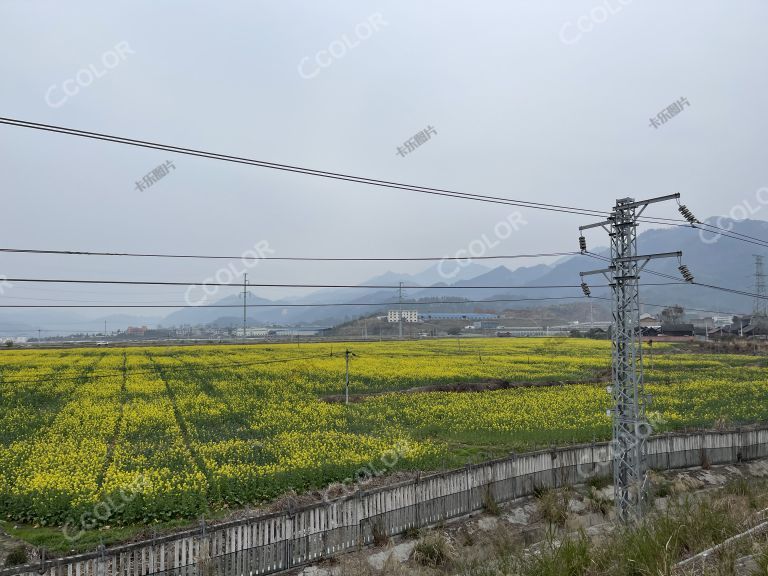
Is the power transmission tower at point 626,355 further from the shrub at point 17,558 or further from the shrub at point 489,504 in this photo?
the shrub at point 17,558

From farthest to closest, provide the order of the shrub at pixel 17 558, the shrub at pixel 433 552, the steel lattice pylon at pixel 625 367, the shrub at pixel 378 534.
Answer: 1. the steel lattice pylon at pixel 625 367
2. the shrub at pixel 378 534
3. the shrub at pixel 433 552
4. the shrub at pixel 17 558

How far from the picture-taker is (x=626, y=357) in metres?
15.1

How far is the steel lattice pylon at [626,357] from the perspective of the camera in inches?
587

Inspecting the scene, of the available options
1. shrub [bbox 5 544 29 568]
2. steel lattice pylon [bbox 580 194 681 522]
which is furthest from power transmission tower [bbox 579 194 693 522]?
shrub [bbox 5 544 29 568]

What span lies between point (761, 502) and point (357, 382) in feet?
107

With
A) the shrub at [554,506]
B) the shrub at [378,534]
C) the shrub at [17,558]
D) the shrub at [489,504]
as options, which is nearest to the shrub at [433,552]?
the shrub at [378,534]

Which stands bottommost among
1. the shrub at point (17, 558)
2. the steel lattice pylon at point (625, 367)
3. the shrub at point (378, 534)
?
the shrub at point (378, 534)

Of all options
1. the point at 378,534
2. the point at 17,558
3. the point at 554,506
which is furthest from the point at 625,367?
the point at 17,558

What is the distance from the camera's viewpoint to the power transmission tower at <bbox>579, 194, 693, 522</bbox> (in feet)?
48.9

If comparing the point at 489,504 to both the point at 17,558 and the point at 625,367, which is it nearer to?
the point at 625,367

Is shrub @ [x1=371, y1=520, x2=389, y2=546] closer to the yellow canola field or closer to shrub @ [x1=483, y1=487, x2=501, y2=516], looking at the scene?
shrub @ [x1=483, y1=487, x2=501, y2=516]

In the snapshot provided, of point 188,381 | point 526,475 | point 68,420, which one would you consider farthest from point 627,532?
point 188,381

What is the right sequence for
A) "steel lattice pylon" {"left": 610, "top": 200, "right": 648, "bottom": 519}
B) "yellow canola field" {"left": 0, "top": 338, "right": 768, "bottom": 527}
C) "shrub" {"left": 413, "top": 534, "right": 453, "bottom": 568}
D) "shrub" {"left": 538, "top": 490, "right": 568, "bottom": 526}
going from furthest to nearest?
"yellow canola field" {"left": 0, "top": 338, "right": 768, "bottom": 527}
"shrub" {"left": 538, "top": 490, "right": 568, "bottom": 526}
"steel lattice pylon" {"left": 610, "top": 200, "right": 648, "bottom": 519}
"shrub" {"left": 413, "top": 534, "right": 453, "bottom": 568}

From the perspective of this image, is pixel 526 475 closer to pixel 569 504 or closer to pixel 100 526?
pixel 569 504
